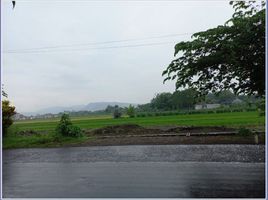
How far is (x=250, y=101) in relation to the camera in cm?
1056

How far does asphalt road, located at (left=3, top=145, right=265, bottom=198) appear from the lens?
6445mm

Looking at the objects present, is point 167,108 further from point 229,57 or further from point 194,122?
point 229,57

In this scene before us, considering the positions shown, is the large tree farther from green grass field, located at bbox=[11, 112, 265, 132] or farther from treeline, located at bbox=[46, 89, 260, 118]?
treeline, located at bbox=[46, 89, 260, 118]

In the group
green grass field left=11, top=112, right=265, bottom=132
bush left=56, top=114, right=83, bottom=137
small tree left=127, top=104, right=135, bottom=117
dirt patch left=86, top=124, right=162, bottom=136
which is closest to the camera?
bush left=56, top=114, right=83, bottom=137

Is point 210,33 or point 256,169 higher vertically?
point 210,33

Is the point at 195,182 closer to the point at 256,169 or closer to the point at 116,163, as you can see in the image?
the point at 256,169

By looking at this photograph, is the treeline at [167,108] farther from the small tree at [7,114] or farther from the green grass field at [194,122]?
the small tree at [7,114]

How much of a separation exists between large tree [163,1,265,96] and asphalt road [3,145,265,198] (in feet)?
7.63

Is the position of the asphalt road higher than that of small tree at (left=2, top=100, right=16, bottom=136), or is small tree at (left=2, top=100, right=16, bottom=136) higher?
small tree at (left=2, top=100, right=16, bottom=136)

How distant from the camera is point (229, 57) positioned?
9008mm

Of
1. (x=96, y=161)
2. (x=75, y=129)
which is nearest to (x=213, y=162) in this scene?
(x=96, y=161)

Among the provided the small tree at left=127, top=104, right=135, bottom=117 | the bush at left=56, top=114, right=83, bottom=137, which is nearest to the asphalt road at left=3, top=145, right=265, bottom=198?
the bush at left=56, top=114, right=83, bottom=137

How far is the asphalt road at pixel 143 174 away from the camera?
21.1ft

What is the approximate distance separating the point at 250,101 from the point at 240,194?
5205 mm
